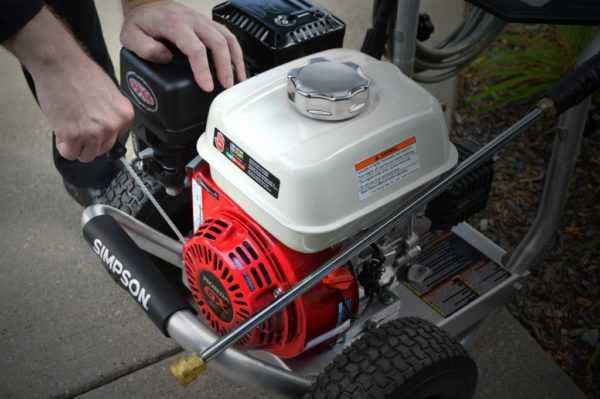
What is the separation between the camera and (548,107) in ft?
3.33

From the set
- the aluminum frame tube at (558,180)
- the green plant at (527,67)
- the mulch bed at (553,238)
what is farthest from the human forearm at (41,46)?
the green plant at (527,67)

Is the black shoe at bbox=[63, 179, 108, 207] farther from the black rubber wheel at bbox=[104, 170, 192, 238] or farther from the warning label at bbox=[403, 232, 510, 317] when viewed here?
the warning label at bbox=[403, 232, 510, 317]

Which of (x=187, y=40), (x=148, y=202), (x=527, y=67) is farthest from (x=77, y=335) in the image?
(x=527, y=67)

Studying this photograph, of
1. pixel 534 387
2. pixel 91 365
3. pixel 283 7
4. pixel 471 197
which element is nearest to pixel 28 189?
pixel 91 365

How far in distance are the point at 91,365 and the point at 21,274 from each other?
1.17 feet

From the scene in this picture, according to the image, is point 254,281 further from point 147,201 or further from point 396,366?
point 147,201

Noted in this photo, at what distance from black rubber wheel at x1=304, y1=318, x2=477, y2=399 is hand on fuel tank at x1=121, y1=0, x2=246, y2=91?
0.43 metres

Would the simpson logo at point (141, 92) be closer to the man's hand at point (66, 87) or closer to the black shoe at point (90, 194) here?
the man's hand at point (66, 87)

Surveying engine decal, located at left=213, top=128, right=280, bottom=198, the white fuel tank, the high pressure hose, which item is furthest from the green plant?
engine decal, located at left=213, top=128, right=280, bottom=198

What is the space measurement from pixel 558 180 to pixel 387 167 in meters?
0.53

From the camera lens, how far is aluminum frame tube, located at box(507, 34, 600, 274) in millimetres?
1225

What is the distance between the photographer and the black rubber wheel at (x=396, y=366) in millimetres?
941

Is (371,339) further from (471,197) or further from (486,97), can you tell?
(486,97)

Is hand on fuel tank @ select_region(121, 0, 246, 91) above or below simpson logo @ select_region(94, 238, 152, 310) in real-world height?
above
